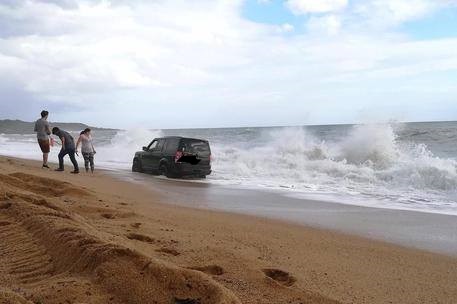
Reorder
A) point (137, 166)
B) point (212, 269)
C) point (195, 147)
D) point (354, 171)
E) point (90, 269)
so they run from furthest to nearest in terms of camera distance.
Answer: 1. point (137, 166)
2. point (354, 171)
3. point (195, 147)
4. point (212, 269)
5. point (90, 269)

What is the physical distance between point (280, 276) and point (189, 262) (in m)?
0.92

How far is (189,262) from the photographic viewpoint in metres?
4.86

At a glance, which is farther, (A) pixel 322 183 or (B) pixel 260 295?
(A) pixel 322 183

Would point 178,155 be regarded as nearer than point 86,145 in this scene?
No

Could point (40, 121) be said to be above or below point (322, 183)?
above

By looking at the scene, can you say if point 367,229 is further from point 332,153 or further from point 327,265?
point 332,153

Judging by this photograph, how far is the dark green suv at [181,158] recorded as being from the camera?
56.1ft

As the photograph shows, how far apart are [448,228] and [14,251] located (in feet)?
23.3

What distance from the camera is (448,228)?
8.50 metres

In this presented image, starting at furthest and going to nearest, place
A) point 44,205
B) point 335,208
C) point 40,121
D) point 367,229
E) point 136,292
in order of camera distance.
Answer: point 40,121 → point 335,208 → point 367,229 → point 44,205 → point 136,292

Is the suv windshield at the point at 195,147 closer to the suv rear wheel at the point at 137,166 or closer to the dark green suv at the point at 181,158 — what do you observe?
the dark green suv at the point at 181,158

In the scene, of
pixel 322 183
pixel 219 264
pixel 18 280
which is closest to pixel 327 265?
pixel 219 264

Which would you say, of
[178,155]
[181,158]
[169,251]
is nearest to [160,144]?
[178,155]

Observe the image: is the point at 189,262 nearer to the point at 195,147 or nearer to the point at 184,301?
the point at 184,301
